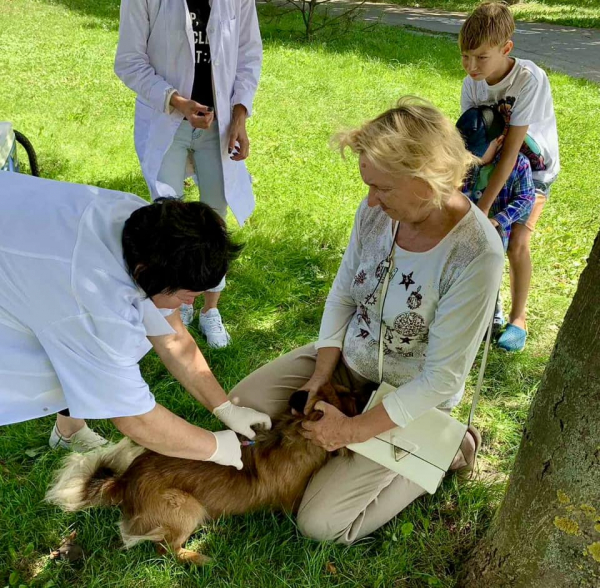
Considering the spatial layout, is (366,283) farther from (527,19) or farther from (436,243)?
(527,19)

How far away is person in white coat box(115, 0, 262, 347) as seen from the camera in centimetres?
311

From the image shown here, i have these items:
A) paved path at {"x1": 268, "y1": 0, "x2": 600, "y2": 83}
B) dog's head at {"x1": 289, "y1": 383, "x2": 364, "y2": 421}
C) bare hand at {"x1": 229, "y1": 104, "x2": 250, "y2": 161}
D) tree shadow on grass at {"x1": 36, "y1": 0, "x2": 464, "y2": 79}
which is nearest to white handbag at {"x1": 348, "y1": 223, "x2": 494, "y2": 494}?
dog's head at {"x1": 289, "y1": 383, "x2": 364, "y2": 421}

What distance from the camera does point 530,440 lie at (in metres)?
1.87

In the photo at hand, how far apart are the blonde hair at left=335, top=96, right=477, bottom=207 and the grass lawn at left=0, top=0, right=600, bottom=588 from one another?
0.33 m

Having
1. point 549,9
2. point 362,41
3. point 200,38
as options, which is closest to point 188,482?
point 200,38

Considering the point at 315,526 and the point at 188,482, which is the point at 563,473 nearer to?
the point at 315,526

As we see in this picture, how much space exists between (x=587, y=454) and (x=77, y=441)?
86.0 inches

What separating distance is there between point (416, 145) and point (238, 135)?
1703mm

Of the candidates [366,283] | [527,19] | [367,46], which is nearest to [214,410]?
[366,283]

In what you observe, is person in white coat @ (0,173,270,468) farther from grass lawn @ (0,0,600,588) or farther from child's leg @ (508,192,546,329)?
child's leg @ (508,192,546,329)

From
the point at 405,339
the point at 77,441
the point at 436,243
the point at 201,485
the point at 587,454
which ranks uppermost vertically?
the point at 436,243

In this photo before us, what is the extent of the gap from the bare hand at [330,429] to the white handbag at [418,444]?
60mm

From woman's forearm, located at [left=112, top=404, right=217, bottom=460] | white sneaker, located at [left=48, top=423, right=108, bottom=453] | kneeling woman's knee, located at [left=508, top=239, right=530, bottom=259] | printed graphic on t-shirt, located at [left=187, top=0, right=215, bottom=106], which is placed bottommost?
white sneaker, located at [left=48, top=423, right=108, bottom=453]

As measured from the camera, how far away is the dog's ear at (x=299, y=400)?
251 cm
